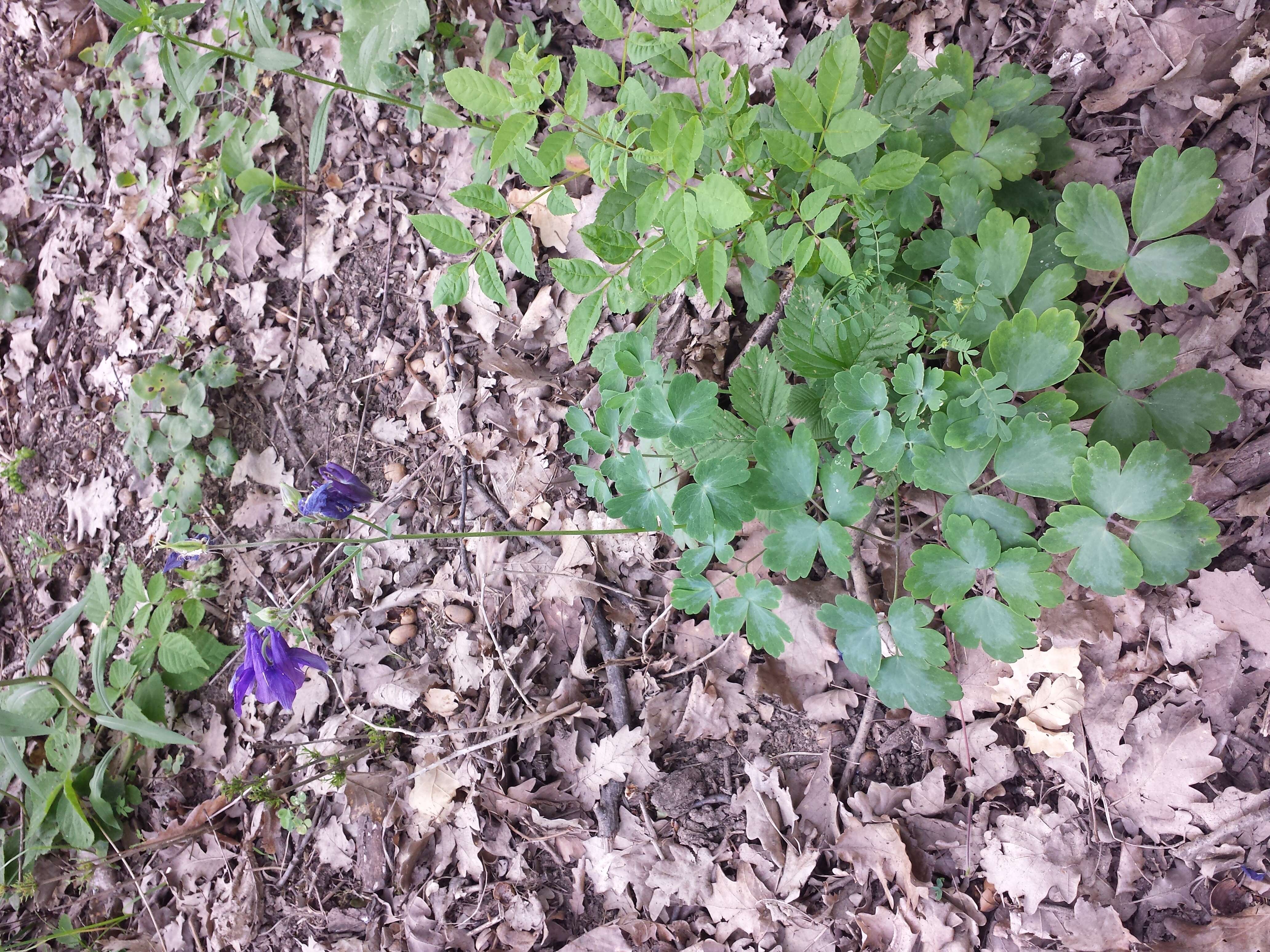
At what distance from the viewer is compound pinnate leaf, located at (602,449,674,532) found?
5.18 ft

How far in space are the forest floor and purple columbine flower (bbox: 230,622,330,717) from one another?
0.47 meters

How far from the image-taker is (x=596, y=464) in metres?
2.22

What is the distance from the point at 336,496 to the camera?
1908 mm

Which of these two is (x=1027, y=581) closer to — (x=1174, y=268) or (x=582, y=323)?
(x=1174, y=268)

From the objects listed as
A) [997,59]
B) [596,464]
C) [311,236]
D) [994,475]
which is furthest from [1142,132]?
[311,236]

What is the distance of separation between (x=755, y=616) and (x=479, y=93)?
3.84 feet

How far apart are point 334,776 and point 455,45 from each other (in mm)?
2461

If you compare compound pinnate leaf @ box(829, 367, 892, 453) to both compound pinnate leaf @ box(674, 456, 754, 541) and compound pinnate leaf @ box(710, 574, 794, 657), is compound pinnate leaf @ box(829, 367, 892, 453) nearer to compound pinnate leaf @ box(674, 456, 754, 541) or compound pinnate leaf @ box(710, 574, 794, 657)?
compound pinnate leaf @ box(674, 456, 754, 541)

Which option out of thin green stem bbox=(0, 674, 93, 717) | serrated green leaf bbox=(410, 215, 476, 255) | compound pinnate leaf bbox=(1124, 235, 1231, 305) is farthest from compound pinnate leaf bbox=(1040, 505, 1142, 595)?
thin green stem bbox=(0, 674, 93, 717)

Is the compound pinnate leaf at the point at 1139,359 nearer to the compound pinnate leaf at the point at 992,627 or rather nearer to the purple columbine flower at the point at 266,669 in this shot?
the compound pinnate leaf at the point at 992,627

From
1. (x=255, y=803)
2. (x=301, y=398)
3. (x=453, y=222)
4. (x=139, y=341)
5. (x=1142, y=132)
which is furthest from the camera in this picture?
(x=139, y=341)

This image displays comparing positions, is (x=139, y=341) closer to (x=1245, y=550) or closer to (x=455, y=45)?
(x=455, y=45)

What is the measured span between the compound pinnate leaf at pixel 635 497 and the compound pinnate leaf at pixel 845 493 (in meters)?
0.36

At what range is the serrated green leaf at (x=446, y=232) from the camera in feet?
4.62
